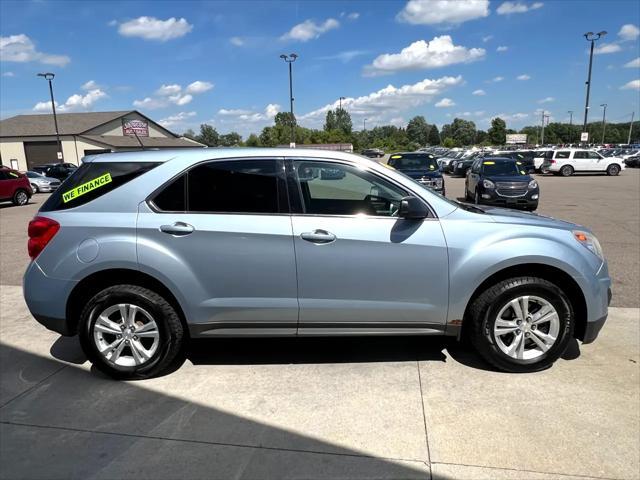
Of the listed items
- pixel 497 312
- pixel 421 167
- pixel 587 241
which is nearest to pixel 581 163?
pixel 421 167

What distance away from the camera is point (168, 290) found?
357 centimetres

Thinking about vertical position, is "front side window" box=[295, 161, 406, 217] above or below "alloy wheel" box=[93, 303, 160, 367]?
above

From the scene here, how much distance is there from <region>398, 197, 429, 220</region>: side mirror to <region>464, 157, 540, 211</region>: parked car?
11.3 metres

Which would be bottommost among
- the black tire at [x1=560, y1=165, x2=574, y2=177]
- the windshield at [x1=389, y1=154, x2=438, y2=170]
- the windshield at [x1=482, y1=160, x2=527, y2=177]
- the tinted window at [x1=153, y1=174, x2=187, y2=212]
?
the black tire at [x1=560, y1=165, x2=574, y2=177]

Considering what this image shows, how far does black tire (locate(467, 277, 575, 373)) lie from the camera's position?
138 inches

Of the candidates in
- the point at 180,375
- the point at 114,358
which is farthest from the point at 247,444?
the point at 114,358

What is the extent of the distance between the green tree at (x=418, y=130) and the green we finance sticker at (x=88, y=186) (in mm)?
151748

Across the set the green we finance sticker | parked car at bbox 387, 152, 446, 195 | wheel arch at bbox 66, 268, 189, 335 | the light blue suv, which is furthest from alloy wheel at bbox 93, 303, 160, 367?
parked car at bbox 387, 152, 446, 195

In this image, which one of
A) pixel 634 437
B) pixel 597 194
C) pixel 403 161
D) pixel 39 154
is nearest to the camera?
pixel 634 437

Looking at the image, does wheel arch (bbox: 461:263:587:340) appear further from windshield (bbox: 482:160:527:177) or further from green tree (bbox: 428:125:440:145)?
green tree (bbox: 428:125:440:145)

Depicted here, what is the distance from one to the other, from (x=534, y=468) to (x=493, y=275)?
141cm

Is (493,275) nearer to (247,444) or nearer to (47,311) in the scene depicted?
(247,444)

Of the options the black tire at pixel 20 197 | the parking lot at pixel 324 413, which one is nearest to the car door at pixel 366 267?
the parking lot at pixel 324 413

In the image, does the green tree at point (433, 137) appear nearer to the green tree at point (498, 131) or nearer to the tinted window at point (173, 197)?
the green tree at point (498, 131)
